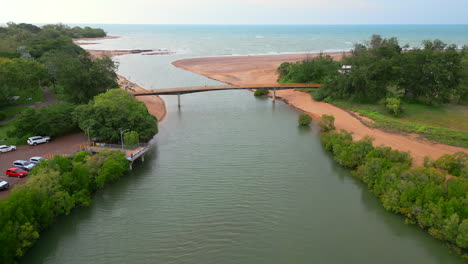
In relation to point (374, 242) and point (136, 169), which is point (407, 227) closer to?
point (374, 242)

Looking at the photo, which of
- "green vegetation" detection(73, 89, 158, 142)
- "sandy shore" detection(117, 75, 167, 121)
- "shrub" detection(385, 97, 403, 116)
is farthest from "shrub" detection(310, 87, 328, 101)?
"green vegetation" detection(73, 89, 158, 142)

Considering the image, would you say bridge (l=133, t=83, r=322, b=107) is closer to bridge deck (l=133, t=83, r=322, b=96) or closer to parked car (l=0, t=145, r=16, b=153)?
bridge deck (l=133, t=83, r=322, b=96)

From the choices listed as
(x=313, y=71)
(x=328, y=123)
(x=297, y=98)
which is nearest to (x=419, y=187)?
(x=328, y=123)

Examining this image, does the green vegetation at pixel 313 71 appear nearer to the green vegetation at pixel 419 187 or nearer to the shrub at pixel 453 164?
the green vegetation at pixel 419 187

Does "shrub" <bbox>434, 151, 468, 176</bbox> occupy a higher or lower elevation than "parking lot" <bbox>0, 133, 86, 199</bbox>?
lower

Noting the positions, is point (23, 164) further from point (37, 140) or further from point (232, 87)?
point (232, 87)

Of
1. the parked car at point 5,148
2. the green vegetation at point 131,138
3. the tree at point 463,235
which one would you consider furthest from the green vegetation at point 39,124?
the tree at point 463,235
